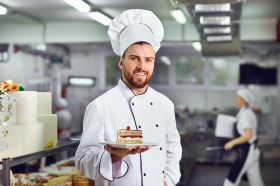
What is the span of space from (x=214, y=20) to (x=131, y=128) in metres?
3.81

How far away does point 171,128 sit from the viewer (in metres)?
2.50

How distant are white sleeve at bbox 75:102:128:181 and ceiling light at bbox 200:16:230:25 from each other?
373 cm

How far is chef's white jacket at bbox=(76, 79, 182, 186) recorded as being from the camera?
216 centimetres

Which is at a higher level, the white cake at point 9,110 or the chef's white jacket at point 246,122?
the white cake at point 9,110

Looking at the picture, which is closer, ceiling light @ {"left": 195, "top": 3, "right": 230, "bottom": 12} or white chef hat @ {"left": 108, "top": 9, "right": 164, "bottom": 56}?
white chef hat @ {"left": 108, "top": 9, "right": 164, "bottom": 56}

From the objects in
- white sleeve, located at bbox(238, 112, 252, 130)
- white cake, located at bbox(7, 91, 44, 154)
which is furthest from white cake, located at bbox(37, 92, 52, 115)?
white sleeve, located at bbox(238, 112, 252, 130)

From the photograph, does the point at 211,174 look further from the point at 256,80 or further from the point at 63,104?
the point at 63,104

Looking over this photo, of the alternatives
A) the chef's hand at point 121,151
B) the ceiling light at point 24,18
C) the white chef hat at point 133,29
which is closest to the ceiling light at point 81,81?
the ceiling light at point 24,18

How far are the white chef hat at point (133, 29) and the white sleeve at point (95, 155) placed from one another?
36 centimetres

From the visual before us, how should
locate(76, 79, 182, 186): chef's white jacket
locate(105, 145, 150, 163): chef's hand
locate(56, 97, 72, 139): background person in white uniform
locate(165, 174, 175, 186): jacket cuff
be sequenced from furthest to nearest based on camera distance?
locate(56, 97, 72, 139): background person in white uniform < locate(165, 174, 175, 186): jacket cuff < locate(76, 79, 182, 186): chef's white jacket < locate(105, 145, 150, 163): chef's hand

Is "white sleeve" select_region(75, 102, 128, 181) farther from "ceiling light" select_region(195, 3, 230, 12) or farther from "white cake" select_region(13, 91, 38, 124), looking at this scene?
"ceiling light" select_region(195, 3, 230, 12)

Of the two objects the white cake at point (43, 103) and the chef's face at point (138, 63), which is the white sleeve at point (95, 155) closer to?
the chef's face at point (138, 63)

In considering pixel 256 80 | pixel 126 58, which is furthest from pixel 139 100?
pixel 256 80

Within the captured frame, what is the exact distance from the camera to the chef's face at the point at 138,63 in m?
2.26
